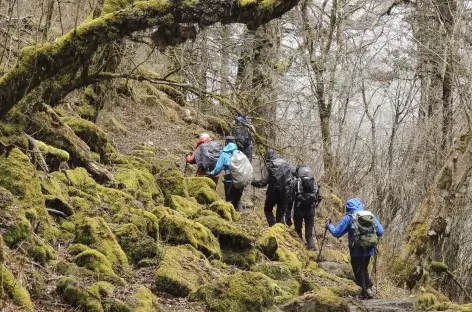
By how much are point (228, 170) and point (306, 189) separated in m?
1.68

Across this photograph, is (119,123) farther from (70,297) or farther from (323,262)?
(70,297)

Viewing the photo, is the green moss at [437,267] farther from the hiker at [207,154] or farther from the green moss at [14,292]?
the green moss at [14,292]

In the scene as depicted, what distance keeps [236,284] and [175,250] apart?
4.62 ft

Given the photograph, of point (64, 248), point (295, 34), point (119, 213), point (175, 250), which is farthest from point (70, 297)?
point (295, 34)

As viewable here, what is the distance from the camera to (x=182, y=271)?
326 inches

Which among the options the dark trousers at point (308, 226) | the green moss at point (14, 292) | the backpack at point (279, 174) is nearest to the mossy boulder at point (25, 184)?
the green moss at point (14, 292)

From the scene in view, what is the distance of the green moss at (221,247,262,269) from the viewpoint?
1009cm

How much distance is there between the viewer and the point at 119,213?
9539mm

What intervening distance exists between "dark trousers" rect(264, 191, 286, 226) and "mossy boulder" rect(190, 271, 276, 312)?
15.9 feet

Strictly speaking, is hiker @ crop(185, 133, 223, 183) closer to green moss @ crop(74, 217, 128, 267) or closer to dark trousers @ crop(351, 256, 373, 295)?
dark trousers @ crop(351, 256, 373, 295)

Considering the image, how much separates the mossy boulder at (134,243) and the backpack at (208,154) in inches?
189

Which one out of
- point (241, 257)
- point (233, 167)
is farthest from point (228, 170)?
point (241, 257)

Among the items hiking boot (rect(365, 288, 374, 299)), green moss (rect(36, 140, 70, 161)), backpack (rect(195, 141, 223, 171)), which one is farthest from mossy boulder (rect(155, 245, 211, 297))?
backpack (rect(195, 141, 223, 171))

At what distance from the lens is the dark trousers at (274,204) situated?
12703 millimetres
